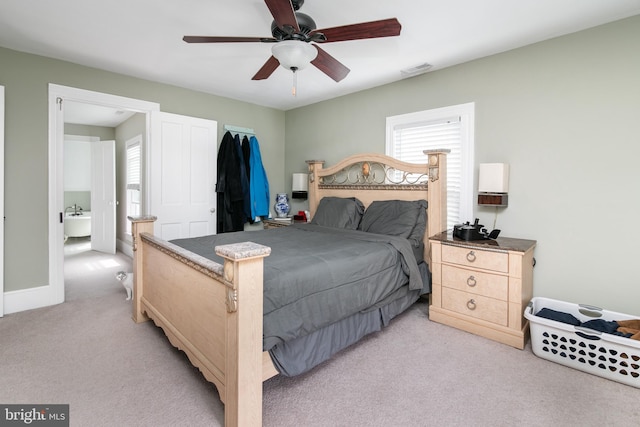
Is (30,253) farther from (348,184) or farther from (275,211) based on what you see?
(348,184)

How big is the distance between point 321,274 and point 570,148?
2.30 meters

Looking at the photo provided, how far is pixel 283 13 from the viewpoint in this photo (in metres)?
1.66

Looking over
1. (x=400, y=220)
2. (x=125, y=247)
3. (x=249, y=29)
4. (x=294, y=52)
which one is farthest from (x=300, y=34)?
(x=125, y=247)

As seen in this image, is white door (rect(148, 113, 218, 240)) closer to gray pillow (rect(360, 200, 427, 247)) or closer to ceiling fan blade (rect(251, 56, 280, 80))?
ceiling fan blade (rect(251, 56, 280, 80))

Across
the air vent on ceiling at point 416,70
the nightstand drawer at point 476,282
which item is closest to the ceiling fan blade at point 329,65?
the air vent on ceiling at point 416,70

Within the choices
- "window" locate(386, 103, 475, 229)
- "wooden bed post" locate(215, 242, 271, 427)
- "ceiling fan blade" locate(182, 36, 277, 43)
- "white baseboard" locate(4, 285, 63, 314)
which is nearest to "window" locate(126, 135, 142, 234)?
"white baseboard" locate(4, 285, 63, 314)

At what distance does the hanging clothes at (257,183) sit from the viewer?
443 cm

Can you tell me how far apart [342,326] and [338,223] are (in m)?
1.49

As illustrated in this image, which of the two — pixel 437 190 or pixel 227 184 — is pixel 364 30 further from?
pixel 227 184

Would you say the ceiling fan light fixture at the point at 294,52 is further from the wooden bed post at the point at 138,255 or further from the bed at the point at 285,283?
the wooden bed post at the point at 138,255

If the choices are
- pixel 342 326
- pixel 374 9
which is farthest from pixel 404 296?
pixel 374 9

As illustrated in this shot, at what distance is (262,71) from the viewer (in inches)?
98.5

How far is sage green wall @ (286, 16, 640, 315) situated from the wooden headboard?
46cm

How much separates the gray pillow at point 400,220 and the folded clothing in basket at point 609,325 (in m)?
1.18
